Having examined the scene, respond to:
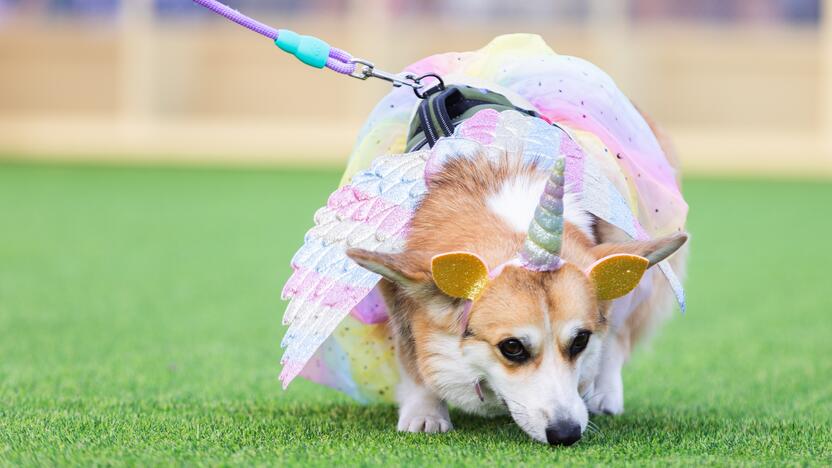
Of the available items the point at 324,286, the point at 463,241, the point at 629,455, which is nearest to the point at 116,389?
the point at 324,286

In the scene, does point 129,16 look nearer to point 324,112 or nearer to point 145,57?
point 145,57

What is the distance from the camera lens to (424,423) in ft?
9.33

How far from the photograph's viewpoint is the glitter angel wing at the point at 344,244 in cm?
261

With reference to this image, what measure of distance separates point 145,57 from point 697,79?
7.34m

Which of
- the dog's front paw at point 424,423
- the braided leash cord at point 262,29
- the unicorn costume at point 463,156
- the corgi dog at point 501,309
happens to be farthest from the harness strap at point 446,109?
the dog's front paw at point 424,423

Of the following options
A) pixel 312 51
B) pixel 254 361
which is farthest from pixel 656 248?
pixel 254 361

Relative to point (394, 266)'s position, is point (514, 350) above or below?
below

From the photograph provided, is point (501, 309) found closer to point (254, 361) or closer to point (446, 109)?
point (446, 109)

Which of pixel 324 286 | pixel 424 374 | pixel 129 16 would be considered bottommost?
pixel 129 16

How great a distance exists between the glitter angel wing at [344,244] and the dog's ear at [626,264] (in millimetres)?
471

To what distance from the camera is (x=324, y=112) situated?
16.2 m

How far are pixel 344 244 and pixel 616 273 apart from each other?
618 millimetres

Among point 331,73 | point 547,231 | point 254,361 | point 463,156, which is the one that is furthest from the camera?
point 331,73

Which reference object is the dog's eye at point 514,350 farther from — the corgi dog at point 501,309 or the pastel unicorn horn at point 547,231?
the pastel unicorn horn at point 547,231
